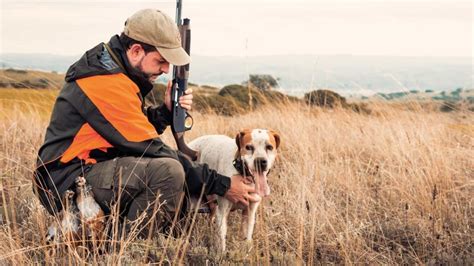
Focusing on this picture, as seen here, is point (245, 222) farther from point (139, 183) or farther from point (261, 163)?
point (139, 183)

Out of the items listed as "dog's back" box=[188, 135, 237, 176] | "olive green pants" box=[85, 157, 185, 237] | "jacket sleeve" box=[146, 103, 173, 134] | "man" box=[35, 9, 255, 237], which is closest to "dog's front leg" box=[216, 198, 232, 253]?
"dog's back" box=[188, 135, 237, 176]

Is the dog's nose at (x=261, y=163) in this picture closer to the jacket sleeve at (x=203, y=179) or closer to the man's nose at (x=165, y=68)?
the jacket sleeve at (x=203, y=179)

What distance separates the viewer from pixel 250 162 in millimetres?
5465

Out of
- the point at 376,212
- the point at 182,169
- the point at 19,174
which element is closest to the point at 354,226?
the point at 376,212

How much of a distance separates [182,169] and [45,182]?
101 centimetres

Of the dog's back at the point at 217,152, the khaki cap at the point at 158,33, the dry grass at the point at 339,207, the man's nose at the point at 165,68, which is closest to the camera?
the dry grass at the point at 339,207

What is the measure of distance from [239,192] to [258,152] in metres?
0.34

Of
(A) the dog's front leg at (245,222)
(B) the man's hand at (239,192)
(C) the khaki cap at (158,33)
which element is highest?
(C) the khaki cap at (158,33)

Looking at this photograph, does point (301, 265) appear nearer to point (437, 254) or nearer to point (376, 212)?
point (437, 254)

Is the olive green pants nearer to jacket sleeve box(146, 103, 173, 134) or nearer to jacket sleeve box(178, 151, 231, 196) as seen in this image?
jacket sleeve box(178, 151, 231, 196)

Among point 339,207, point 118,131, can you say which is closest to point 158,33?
point 118,131

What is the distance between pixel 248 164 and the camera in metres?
5.49

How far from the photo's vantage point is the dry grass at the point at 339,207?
16.1 ft

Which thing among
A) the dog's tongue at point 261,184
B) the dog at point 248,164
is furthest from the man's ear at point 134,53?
the dog's tongue at point 261,184
